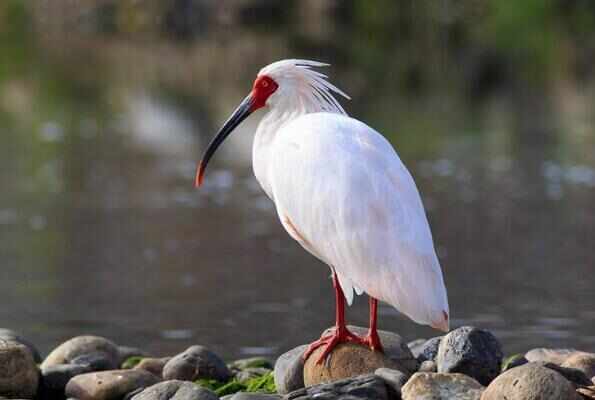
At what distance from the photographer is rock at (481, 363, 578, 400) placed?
728cm

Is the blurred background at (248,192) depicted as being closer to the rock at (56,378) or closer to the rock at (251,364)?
the rock at (251,364)

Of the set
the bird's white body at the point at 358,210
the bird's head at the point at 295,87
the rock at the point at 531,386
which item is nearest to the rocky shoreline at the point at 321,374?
the rock at the point at 531,386

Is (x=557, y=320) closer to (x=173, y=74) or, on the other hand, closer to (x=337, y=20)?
(x=173, y=74)

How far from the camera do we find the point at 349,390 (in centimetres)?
762

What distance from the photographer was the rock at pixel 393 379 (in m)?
7.80

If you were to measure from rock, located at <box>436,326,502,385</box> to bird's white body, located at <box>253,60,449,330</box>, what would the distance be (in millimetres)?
443

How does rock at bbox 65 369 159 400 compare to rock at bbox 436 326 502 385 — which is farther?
rock at bbox 65 369 159 400

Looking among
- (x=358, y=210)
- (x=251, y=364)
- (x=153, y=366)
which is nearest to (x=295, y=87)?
(x=358, y=210)

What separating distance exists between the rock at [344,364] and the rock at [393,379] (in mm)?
269

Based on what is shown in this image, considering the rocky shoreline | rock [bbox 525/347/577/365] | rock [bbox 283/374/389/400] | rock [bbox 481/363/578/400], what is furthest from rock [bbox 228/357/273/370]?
rock [bbox 481/363/578/400]

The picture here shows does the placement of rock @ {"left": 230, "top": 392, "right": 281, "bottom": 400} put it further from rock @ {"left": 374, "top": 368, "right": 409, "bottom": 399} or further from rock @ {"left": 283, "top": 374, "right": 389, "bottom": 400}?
rock @ {"left": 374, "top": 368, "right": 409, "bottom": 399}

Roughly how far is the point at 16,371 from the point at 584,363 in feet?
11.1

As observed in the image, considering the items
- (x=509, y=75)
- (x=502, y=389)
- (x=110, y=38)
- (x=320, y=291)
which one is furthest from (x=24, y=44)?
(x=502, y=389)

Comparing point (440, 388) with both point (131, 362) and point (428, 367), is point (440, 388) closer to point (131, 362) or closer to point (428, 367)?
point (428, 367)
